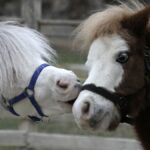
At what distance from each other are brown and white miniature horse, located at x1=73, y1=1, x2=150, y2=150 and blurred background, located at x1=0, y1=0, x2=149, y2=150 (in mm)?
612

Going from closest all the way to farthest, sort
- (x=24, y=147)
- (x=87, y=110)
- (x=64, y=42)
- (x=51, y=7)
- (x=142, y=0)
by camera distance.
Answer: (x=87, y=110)
(x=142, y=0)
(x=24, y=147)
(x=64, y=42)
(x=51, y=7)

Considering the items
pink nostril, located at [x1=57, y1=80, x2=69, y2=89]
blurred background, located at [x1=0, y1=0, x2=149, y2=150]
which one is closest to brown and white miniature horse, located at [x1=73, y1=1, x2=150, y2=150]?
→ pink nostril, located at [x1=57, y1=80, x2=69, y2=89]

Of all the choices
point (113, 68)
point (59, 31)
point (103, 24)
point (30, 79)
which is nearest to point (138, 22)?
point (103, 24)

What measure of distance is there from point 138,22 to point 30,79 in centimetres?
72

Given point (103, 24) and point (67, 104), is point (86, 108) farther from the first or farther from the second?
point (103, 24)

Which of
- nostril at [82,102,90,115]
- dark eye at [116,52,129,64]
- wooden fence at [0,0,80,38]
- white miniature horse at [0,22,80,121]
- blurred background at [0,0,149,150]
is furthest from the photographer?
wooden fence at [0,0,80,38]

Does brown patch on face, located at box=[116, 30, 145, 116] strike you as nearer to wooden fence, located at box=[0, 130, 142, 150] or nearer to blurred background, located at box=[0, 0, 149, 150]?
blurred background, located at box=[0, 0, 149, 150]

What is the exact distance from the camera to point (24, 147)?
228 inches

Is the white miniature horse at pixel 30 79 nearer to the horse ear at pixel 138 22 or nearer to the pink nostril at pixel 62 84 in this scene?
the pink nostril at pixel 62 84

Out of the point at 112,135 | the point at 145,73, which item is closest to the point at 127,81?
the point at 145,73

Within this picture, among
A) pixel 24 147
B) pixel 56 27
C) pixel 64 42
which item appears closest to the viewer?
pixel 24 147

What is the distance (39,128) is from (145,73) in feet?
10.9

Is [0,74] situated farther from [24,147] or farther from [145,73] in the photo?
[24,147]

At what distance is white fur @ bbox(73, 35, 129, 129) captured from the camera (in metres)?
3.43
